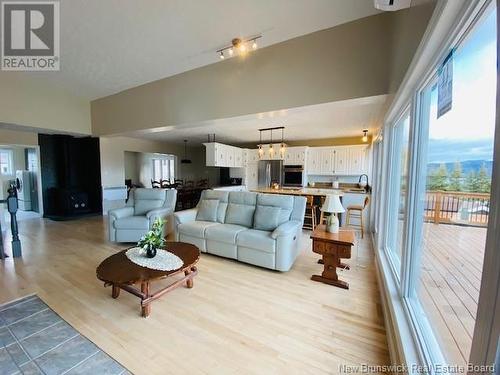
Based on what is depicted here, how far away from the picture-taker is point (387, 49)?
240cm

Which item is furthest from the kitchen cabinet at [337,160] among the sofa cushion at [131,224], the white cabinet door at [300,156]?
the sofa cushion at [131,224]

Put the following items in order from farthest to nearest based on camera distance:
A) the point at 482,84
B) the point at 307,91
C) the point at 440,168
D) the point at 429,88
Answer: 1. the point at 307,91
2. the point at 429,88
3. the point at 440,168
4. the point at 482,84

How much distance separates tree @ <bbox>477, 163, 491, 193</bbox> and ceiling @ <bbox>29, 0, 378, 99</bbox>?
2.27 m

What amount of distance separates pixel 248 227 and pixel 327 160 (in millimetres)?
4500

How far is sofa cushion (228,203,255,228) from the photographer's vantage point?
139 inches

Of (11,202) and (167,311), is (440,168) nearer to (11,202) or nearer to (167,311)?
(167,311)

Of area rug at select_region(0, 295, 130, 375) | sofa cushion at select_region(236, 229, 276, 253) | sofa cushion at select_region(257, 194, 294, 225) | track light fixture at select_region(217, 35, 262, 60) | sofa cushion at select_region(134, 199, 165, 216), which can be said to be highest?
track light fixture at select_region(217, 35, 262, 60)

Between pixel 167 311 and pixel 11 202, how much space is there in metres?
3.10

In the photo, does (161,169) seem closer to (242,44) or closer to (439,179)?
(242,44)

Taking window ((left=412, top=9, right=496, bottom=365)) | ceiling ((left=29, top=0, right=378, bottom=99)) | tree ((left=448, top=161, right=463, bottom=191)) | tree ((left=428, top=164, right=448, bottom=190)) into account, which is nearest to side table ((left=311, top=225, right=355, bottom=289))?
window ((left=412, top=9, right=496, bottom=365))

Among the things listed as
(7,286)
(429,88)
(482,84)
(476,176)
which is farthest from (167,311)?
(429,88)

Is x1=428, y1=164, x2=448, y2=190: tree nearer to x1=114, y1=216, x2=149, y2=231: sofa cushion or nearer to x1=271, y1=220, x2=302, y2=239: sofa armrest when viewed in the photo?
x1=271, y1=220, x2=302, y2=239: sofa armrest

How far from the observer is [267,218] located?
3287 mm

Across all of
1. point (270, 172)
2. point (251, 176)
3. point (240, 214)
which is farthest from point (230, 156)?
point (240, 214)
